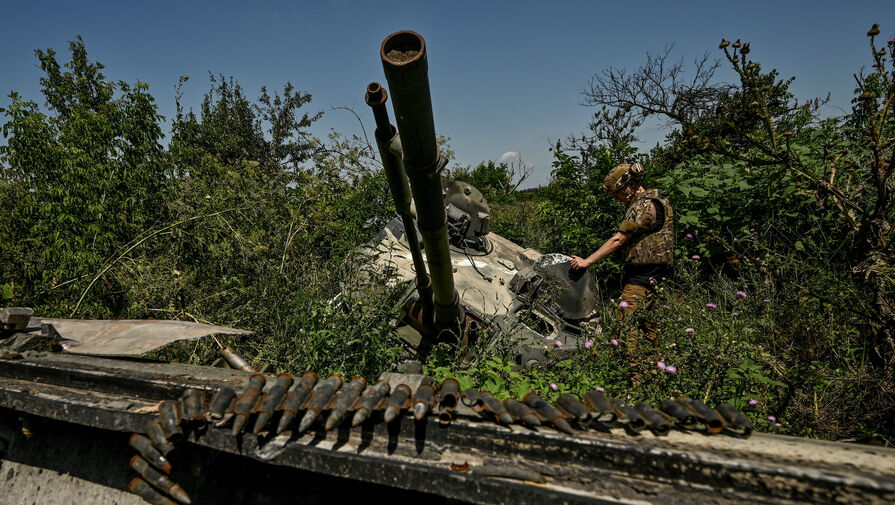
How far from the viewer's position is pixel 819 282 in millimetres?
3439

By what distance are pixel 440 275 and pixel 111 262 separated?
12.3 feet

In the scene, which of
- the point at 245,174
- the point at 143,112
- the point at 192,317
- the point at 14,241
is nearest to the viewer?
the point at 192,317

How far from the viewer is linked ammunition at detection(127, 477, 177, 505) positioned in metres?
1.83

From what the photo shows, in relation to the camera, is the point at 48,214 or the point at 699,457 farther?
the point at 48,214

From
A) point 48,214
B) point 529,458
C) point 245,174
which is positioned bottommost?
point 529,458

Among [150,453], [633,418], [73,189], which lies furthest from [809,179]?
[73,189]

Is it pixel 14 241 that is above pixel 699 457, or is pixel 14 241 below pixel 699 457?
above

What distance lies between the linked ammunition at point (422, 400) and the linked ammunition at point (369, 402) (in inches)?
5.9

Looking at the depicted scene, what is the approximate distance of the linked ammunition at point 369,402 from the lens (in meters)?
1.66

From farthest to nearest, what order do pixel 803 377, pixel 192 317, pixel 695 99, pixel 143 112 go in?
pixel 695 99
pixel 143 112
pixel 192 317
pixel 803 377

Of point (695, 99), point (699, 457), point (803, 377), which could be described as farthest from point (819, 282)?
point (695, 99)

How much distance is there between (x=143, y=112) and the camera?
5086mm

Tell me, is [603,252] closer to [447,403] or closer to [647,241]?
[647,241]

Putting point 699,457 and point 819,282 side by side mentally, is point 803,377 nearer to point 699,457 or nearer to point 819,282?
point 819,282
